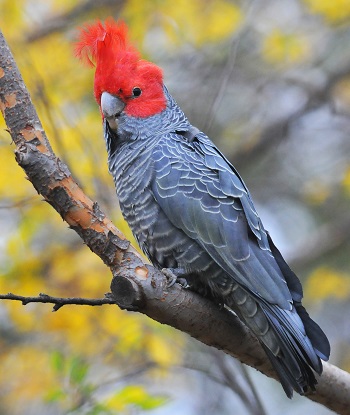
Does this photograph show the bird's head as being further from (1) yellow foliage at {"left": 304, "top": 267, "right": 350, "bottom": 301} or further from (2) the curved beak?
(1) yellow foliage at {"left": 304, "top": 267, "right": 350, "bottom": 301}

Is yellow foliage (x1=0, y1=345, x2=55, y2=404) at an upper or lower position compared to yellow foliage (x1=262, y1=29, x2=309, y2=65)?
lower

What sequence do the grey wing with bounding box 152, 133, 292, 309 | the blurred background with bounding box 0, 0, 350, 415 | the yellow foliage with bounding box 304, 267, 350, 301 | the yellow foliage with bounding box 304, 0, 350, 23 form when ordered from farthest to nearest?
the yellow foliage with bounding box 304, 267, 350, 301, the yellow foliage with bounding box 304, 0, 350, 23, the blurred background with bounding box 0, 0, 350, 415, the grey wing with bounding box 152, 133, 292, 309

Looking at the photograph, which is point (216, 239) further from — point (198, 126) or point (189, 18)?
point (189, 18)

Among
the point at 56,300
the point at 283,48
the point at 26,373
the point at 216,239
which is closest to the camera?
the point at 56,300

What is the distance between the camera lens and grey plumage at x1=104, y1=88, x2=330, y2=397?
11.6 feet

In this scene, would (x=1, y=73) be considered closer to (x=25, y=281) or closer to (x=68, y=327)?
(x=25, y=281)

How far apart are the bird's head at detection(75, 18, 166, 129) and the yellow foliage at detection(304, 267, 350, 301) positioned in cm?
381

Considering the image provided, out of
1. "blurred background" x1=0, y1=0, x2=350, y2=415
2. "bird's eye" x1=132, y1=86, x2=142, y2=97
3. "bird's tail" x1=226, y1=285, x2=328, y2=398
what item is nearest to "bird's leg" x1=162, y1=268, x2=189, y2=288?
"bird's tail" x1=226, y1=285, x2=328, y2=398

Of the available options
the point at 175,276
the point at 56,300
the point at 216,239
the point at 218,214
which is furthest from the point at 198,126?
the point at 56,300

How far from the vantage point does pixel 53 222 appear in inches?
293

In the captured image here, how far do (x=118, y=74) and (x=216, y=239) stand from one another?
129 cm

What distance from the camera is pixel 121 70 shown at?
13.9ft

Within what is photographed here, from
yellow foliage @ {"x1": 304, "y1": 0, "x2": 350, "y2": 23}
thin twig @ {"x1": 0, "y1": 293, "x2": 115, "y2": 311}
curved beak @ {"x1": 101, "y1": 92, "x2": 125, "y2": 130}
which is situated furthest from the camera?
yellow foliage @ {"x1": 304, "y1": 0, "x2": 350, "y2": 23}

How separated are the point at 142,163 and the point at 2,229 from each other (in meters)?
3.65
